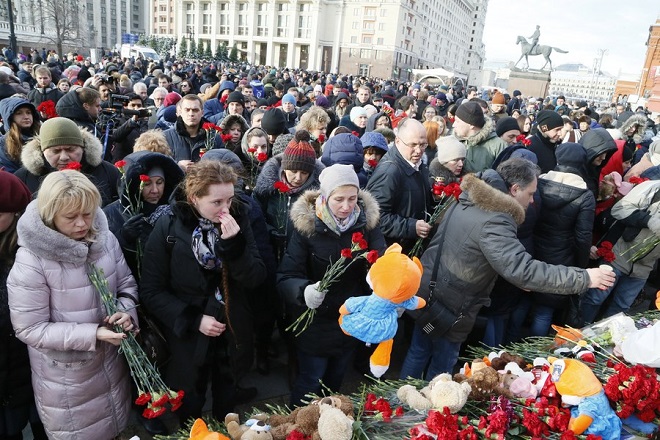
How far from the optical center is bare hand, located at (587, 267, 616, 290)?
230 cm

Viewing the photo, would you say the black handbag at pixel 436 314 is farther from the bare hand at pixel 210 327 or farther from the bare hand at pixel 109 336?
the bare hand at pixel 109 336

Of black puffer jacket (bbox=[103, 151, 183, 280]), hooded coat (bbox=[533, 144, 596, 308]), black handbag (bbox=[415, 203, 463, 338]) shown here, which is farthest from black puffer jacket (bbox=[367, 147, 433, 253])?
black puffer jacket (bbox=[103, 151, 183, 280])

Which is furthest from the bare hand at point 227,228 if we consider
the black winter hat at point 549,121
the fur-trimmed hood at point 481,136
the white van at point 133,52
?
the white van at point 133,52

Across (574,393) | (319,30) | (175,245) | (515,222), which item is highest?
(319,30)

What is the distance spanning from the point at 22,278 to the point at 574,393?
2.53 metres

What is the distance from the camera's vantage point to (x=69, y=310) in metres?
2.19

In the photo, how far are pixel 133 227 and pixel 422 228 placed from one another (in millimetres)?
2114

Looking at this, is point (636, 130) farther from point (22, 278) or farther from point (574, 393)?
point (22, 278)

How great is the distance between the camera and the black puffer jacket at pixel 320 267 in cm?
273

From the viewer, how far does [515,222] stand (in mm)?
2609

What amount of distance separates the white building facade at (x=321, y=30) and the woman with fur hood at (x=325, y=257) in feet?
213

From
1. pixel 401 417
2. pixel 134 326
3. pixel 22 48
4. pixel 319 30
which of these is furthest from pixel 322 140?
pixel 319 30

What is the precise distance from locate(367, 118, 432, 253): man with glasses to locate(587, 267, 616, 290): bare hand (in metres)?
1.34

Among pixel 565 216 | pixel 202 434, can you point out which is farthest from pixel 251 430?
pixel 565 216
